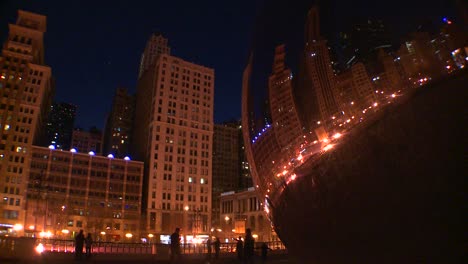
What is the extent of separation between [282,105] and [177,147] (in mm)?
106601

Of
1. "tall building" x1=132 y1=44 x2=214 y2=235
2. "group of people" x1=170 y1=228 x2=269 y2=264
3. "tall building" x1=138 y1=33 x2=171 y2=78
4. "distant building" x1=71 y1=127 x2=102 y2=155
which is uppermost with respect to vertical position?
"tall building" x1=138 y1=33 x2=171 y2=78

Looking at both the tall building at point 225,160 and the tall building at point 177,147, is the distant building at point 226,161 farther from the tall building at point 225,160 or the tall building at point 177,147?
the tall building at point 177,147

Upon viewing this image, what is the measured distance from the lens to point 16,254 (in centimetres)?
1428

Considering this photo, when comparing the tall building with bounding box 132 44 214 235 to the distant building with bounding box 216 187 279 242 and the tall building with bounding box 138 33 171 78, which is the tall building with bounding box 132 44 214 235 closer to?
the distant building with bounding box 216 187 279 242

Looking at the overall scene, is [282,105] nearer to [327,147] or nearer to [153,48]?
[327,147]

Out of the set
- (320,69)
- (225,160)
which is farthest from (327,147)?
(225,160)

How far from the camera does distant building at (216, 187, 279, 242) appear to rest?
8662 centimetres

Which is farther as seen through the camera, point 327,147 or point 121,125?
point 121,125

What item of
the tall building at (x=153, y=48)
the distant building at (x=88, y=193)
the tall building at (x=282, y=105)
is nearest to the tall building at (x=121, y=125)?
the tall building at (x=153, y=48)

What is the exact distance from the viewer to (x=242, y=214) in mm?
93812

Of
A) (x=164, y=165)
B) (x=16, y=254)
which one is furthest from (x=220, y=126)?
(x=16, y=254)

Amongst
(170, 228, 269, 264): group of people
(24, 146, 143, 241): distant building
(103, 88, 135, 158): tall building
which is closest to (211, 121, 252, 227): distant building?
(103, 88, 135, 158): tall building

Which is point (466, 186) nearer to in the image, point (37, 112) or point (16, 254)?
point (16, 254)

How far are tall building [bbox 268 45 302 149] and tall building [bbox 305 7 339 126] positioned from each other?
0.24 m
